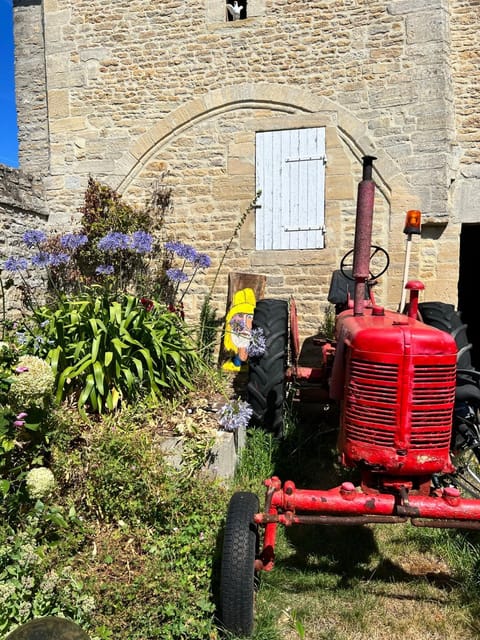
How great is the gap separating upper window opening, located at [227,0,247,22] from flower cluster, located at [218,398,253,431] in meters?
5.13

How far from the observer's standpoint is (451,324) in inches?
132

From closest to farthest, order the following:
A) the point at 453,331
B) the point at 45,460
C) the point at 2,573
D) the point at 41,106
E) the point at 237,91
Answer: the point at 2,573, the point at 45,460, the point at 453,331, the point at 237,91, the point at 41,106

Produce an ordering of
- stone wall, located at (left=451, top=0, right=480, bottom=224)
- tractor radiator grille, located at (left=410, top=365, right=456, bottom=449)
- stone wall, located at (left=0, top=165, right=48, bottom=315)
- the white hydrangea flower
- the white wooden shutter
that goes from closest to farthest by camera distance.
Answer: tractor radiator grille, located at (left=410, top=365, right=456, bottom=449) → the white hydrangea flower → stone wall, located at (left=451, top=0, right=480, bottom=224) → the white wooden shutter → stone wall, located at (left=0, top=165, right=48, bottom=315)

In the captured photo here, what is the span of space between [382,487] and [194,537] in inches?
41.0

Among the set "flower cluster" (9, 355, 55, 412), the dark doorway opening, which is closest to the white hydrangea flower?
"flower cluster" (9, 355, 55, 412)

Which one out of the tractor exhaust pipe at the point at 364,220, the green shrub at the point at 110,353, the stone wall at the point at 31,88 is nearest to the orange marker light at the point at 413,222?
the tractor exhaust pipe at the point at 364,220

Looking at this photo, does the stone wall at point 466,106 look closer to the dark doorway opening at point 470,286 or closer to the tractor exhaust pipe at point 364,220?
the dark doorway opening at point 470,286

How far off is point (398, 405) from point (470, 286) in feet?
21.7

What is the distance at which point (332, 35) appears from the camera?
225 inches

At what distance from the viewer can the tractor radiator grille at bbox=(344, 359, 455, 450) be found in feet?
7.31

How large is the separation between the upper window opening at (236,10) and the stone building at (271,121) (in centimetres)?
3

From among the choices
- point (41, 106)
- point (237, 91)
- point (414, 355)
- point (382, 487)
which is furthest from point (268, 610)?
point (41, 106)

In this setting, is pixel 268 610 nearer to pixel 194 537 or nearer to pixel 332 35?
pixel 194 537

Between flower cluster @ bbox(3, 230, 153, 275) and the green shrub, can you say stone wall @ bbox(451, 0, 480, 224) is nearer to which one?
flower cluster @ bbox(3, 230, 153, 275)
